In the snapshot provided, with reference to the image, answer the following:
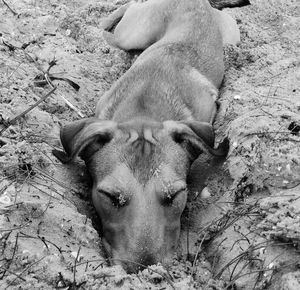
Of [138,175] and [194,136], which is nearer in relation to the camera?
[138,175]

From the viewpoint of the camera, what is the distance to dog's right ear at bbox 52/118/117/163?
5434mm

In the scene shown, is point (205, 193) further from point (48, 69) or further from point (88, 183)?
point (48, 69)

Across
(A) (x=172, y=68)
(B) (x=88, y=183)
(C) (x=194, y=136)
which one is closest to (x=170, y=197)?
(C) (x=194, y=136)

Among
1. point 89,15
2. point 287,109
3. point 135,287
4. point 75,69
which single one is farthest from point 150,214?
point 89,15

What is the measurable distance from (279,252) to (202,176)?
191 cm

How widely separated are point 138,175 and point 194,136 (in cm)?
82

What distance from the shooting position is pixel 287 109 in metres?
6.42

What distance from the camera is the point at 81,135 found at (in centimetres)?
552

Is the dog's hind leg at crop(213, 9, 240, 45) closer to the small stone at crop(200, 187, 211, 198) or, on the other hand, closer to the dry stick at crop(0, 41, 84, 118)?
the dry stick at crop(0, 41, 84, 118)

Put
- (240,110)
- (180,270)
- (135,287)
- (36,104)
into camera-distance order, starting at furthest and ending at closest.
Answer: (240,110)
(36,104)
(180,270)
(135,287)

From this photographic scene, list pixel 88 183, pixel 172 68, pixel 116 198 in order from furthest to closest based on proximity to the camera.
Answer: pixel 172 68, pixel 88 183, pixel 116 198

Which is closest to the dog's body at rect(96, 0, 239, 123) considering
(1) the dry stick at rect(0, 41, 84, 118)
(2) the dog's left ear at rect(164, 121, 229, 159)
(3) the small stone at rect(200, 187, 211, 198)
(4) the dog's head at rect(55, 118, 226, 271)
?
(1) the dry stick at rect(0, 41, 84, 118)

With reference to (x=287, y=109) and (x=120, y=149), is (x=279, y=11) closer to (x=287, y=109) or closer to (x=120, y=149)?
(x=287, y=109)

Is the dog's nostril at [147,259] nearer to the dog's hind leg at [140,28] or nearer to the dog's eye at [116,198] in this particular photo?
the dog's eye at [116,198]
